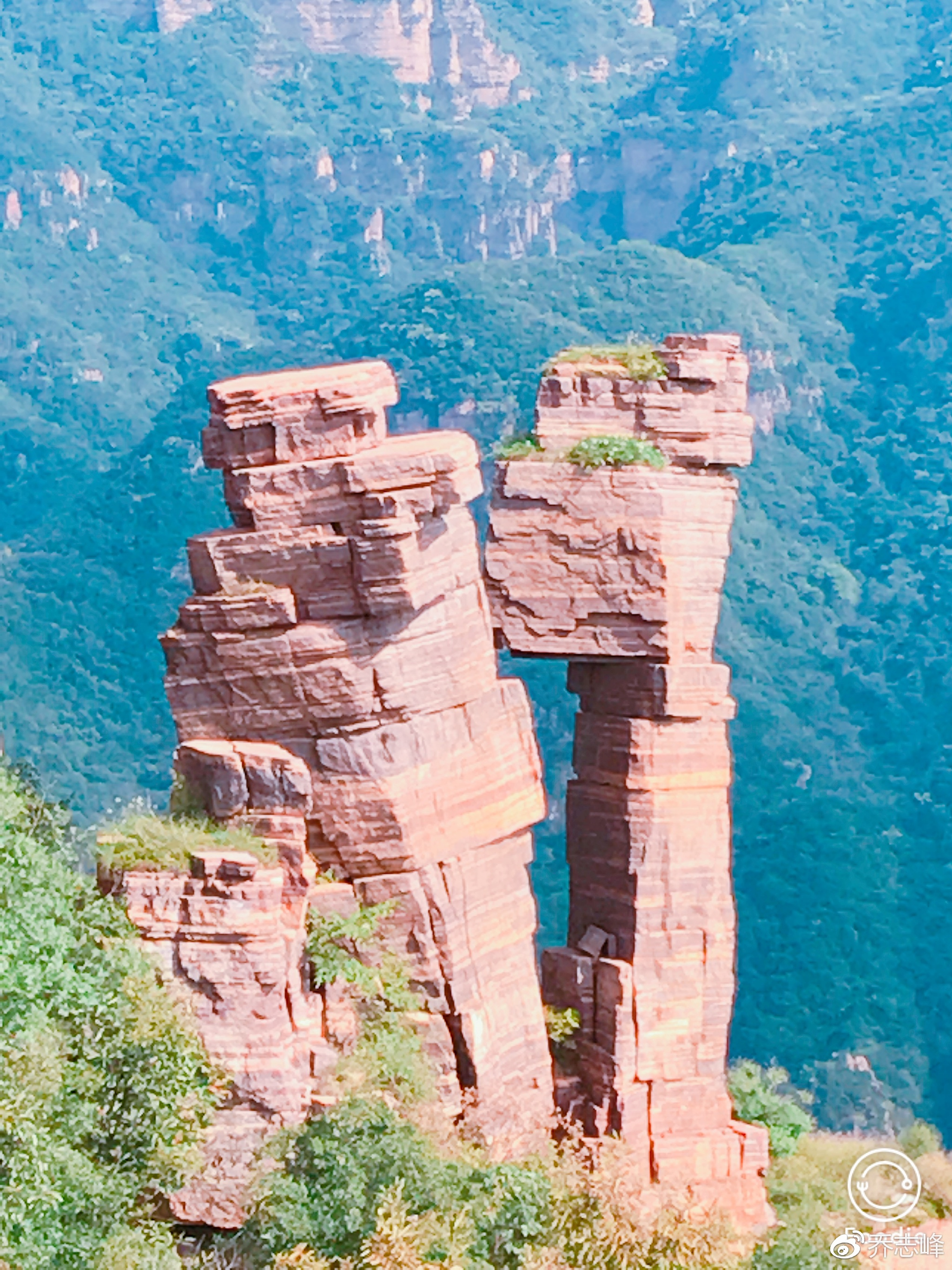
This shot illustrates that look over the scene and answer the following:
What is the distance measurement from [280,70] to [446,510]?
84902 millimetres

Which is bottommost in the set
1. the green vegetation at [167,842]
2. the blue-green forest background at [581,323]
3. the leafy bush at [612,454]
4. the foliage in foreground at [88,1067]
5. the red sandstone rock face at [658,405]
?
the blue-green forest background at [581,323]

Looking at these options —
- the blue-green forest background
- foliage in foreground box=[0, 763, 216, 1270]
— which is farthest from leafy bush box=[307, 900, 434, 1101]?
the blue-green forest background

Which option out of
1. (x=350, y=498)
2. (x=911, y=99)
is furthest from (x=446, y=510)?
(x=911, y=99)

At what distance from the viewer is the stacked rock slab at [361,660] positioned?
20.4 metres

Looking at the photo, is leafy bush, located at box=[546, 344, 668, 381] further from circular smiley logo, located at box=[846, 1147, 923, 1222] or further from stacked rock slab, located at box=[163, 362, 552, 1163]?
circular smiley logo, located at box=[846, 1147, 923, 1222]

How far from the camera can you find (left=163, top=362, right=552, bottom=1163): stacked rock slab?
20438 mm

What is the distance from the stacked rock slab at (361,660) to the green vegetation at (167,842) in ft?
0.89

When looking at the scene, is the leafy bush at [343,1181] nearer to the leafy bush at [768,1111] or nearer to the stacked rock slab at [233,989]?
the stacked rock slab at [233,989]

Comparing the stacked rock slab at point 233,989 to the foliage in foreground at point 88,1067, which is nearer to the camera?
the foliage in foreground at point 88,1067

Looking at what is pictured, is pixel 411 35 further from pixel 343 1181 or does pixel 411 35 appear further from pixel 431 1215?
pixel 431 1215

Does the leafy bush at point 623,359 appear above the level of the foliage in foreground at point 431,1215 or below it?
above

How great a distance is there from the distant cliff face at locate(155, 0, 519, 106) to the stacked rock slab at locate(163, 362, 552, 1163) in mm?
84221

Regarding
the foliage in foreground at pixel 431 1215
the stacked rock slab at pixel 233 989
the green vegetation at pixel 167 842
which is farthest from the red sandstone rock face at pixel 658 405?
the foliage in foreground at pixel 431 1215

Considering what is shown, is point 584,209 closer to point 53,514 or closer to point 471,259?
point 471,259
